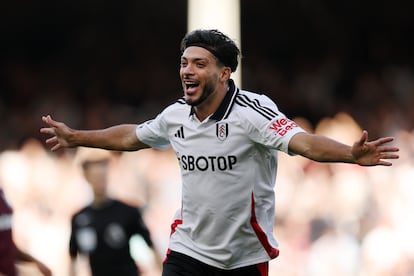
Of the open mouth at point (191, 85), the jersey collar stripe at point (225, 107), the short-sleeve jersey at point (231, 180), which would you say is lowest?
the short-sleeve jersey at point (231, 180)

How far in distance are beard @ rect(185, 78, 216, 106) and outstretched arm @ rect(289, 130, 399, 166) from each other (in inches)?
19.1

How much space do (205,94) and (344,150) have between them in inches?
30.0

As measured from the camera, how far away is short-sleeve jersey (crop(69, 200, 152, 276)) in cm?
732

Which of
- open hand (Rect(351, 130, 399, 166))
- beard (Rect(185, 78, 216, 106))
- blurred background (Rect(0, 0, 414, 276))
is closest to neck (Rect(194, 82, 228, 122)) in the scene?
beard (Rect(185, 78, 216, 106))

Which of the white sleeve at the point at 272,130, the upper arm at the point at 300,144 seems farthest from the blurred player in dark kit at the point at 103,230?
the upper arm at the point at 300,144

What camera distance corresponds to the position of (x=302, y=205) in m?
9.70

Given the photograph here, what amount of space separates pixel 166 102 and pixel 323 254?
242cm

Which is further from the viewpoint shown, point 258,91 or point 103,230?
point 258,91

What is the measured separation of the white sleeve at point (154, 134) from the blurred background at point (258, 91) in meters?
3.49

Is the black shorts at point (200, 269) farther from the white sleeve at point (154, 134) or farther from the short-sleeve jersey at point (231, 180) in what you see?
the white sleeve at point (154, 134)

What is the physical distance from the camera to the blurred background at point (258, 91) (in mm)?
9641

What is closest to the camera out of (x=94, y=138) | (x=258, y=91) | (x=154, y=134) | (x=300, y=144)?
(x=300, y=144)

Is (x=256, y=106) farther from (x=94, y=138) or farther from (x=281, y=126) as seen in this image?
(x=94, y=138)

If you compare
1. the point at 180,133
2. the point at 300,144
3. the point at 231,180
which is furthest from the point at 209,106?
the point at 300,144
